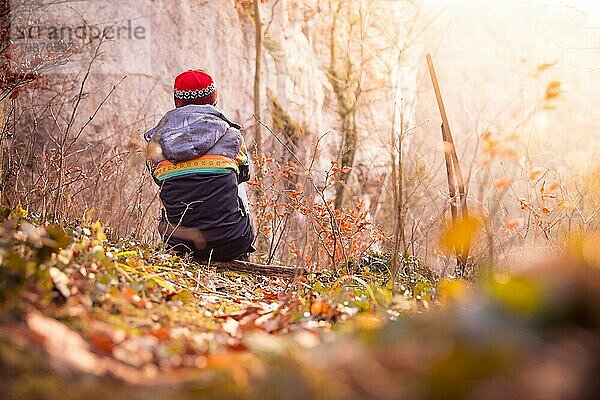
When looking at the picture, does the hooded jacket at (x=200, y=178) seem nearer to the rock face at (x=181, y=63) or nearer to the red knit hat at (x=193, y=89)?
the red knit hat at (x=193, y=89)

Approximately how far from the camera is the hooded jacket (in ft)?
15.3

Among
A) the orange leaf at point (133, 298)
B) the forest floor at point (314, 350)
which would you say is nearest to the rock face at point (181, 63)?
the orange leaf at point (133, 298)

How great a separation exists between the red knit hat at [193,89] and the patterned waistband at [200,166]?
51 cm

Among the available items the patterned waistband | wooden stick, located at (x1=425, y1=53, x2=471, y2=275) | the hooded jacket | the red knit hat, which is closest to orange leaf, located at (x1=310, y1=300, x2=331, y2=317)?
wooden stick, located at (x1=425, y1=53, x2=471, y2=275)

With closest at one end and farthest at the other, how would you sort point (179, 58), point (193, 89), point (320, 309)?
point (320, 309) → point (193, 89) → point (179, 58)

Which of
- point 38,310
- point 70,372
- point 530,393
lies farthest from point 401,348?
point 38,310

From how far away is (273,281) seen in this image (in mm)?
4199

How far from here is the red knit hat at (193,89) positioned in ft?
16.3

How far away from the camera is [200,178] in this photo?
15.4 feet

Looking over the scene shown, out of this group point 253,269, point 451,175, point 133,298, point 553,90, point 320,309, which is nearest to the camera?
point 133,298

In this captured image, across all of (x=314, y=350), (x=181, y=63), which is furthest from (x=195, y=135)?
(x=181, y=63)

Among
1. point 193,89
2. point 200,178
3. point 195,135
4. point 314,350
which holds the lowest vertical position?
point 200,178

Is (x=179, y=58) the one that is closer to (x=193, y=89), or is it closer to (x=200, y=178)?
(x=193, y=89)

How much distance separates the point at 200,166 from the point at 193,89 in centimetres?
62
